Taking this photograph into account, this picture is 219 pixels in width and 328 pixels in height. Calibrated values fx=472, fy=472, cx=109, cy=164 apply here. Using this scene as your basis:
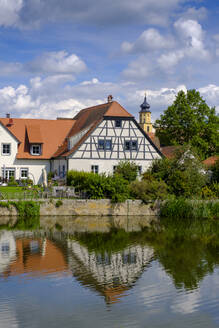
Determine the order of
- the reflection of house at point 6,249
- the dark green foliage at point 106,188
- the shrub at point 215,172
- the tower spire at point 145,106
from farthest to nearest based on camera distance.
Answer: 1. the tower spire at point 145,106
2. the shrub at point 215,172
3. the dark green foliage at point 106,188
4. the reflection of house at point 6,249

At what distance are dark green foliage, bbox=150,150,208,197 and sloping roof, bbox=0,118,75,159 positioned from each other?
11.7 meters

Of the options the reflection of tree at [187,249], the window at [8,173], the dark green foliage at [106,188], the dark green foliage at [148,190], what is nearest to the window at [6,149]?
the window at [8,173]

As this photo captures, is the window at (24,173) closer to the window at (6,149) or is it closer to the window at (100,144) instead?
the window at (6,149)

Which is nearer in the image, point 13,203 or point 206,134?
point 13,203

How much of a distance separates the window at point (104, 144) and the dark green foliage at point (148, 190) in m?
7.95

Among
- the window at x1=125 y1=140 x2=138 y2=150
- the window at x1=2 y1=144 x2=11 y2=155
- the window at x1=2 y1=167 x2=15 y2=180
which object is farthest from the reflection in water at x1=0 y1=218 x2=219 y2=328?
the window at x1=2 y1=144 x2=11 y2=155

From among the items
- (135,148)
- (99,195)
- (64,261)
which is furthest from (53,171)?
(64,261)

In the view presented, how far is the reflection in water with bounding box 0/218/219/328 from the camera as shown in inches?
430

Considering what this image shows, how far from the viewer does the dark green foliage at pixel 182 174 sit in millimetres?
32125

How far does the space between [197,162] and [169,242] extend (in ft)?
42.5

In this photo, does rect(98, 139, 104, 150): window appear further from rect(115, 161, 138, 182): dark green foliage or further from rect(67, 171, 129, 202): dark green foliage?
rect(67, 171, 129, 202): dark green foliage

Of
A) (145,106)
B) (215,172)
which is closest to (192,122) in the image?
(215,172)

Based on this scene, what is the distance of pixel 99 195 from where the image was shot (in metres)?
30.4

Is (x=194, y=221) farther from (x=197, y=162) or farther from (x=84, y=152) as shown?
(x=84, y=152)
